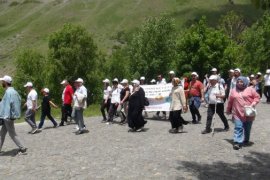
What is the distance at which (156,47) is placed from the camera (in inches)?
2366

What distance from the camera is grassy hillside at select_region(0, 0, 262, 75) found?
391ft

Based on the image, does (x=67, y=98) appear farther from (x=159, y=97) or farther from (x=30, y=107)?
(x=159, y=97)

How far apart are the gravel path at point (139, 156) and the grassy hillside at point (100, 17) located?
308 ft

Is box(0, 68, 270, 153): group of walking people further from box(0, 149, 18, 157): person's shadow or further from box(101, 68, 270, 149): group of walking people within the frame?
box(0, 149, 18, 157): person's shadow

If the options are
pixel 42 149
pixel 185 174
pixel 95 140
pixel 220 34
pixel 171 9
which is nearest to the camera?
pixel 185 174

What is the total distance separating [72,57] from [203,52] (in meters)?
19.2

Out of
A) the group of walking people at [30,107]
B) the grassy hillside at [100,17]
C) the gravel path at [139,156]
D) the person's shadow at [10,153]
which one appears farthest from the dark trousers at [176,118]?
the grassy hillside at [100,17]

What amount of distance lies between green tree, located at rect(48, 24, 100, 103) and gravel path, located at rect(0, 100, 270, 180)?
47.5 m

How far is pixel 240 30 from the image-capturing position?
79.1 meters

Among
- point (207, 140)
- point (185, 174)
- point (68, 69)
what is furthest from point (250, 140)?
point (68, 69)

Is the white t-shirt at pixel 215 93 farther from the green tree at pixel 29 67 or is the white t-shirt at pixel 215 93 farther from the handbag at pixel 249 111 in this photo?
the green tree at pixel 29 67

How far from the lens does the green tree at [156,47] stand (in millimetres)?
59438

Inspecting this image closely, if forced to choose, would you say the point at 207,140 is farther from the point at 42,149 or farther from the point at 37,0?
the point at 37,0

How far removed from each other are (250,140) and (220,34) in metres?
45.0
